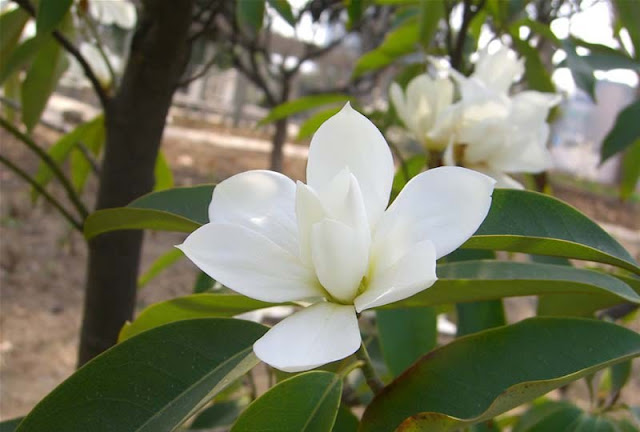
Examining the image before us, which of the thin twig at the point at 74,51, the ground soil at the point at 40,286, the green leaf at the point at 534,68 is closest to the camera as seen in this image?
the thin twig at the point at 74,51

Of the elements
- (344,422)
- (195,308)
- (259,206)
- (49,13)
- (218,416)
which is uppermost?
(49,13)

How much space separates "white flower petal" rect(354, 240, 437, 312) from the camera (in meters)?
0.36

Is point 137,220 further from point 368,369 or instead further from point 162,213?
point 368,369

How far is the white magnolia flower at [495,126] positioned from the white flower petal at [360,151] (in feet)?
1.10

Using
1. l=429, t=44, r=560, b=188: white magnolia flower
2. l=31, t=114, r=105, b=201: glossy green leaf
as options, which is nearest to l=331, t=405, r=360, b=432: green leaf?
l=429, t=44, r=560, b=188: white magnolia flower

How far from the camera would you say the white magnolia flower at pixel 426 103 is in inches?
32.9

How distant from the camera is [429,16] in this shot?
1.00 m

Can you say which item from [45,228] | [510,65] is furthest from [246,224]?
[45,228]

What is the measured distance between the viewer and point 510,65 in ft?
2.66

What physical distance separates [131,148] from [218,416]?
18.1 inches

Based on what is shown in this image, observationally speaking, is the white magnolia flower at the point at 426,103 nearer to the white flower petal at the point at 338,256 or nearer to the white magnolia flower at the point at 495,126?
the white magnolia flower at the point at 495,126

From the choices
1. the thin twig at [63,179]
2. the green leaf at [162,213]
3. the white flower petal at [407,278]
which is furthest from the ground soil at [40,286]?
the white flower petal at [407,278]

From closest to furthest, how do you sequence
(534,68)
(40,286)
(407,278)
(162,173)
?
(407,278) < (534,68) < (162,173) < (40,286)

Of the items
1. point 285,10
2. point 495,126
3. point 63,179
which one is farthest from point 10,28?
point 495,126
